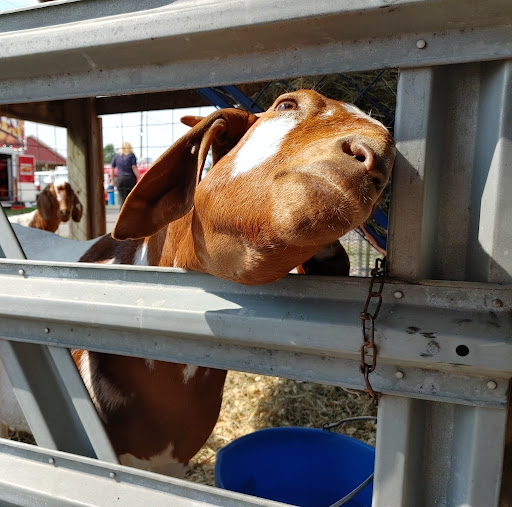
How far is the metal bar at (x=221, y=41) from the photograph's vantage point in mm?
746

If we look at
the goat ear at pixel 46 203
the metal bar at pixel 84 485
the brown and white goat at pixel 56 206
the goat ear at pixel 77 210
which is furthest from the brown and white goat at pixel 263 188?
the goat ear at pixel 46 203

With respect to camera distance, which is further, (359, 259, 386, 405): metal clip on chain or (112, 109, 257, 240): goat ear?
(112, 109, 257, 240): goat ear

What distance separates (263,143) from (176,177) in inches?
9.1

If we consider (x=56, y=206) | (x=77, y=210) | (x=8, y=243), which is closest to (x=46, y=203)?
(x=56, y=206)

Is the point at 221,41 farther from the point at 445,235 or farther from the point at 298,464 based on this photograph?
the point at 298,464

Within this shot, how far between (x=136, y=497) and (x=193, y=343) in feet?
1.13

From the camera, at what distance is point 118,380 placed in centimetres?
167

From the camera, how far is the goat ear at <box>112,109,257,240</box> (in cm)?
105

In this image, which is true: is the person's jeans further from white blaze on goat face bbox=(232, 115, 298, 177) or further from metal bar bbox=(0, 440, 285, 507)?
white blaze on goat face bbox=(232, 115, 298, 177)

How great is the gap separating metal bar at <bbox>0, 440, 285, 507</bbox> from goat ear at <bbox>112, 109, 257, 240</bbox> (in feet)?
1.68

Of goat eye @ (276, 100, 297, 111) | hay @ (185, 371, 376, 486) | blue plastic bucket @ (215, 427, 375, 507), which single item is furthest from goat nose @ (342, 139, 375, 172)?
hay @ (185, 371, 376, 486)

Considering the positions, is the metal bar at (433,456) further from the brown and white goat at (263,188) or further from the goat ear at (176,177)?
the goat ear at (176,177)

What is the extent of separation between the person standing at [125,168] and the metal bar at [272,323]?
644 cm

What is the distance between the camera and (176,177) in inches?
43.8
